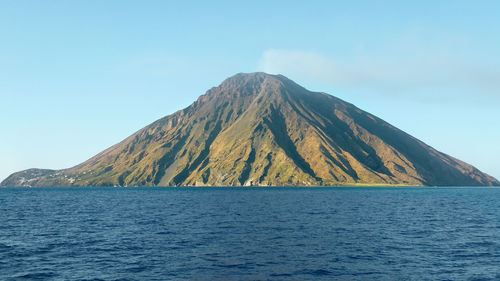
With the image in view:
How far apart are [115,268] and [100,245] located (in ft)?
54.0

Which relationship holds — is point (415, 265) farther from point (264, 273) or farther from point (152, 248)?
point (152, 248)

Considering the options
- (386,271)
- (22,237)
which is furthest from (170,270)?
(22,237)

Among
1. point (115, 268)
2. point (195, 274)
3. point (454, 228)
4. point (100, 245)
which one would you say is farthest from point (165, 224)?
point (454, 228)

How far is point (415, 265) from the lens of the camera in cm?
4309

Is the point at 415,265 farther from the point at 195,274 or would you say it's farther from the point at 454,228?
the point at 454,228

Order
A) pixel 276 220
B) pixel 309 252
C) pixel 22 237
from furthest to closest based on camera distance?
1. pixel 276 220
2. pixel 22 237
3. pixel 309 252

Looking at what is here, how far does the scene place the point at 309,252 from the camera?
49688 mm

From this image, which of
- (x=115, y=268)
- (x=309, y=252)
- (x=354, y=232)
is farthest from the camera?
(x=354, y=232)

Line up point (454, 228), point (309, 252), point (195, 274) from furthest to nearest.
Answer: point (454, 228) < point (309, 252) < point (195, 274)

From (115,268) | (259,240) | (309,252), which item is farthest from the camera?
(259,240)

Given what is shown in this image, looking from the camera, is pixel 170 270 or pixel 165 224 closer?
pixel 170 270

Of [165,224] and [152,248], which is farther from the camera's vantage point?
[165,224]

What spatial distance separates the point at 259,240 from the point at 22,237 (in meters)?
43.6

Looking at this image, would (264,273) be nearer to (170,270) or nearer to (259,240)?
(170,270)
